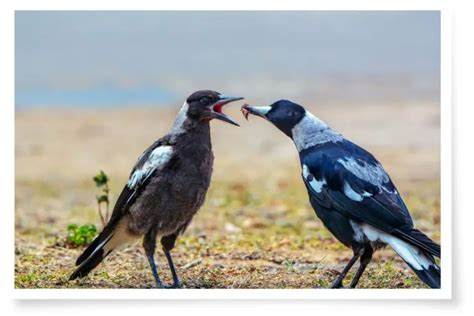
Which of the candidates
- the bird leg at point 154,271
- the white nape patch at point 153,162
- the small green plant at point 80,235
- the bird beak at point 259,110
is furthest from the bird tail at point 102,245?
the bird beak at point 259,110

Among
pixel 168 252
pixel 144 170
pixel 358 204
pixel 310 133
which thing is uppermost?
pixel 310 133

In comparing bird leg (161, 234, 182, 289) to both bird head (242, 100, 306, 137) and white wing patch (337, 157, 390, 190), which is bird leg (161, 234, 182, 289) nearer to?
bird head (242, 100, 306, 137)

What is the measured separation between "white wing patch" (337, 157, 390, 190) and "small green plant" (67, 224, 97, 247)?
2.01 meters

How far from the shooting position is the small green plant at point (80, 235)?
7.09 m

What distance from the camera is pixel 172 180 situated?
236 inches

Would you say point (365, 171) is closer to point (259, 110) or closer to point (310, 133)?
point (310, 133)

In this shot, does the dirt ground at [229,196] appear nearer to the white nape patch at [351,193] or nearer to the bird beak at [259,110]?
the white nape patch at [351,193]

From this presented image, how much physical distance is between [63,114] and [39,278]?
20.8 ft

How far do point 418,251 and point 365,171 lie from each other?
0.55 metres

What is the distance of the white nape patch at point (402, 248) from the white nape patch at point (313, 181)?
326 millimetres

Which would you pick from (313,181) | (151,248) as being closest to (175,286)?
(151,248)
